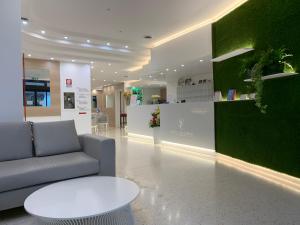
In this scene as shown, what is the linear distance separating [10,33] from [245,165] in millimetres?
4645

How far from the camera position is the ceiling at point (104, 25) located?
A: 4.89m

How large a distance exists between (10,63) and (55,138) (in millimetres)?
1280

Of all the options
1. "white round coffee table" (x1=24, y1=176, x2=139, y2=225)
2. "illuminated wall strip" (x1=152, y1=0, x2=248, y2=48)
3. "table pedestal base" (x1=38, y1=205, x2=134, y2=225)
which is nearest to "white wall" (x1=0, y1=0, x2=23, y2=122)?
"white round coffee table" (x1=24, y1=176, x2=139, y2=225)

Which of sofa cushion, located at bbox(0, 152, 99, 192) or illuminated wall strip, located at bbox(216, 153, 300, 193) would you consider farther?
illuminated wall strip, located at bbox(216, 153, 300, 193)

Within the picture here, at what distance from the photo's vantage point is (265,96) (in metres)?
4.03

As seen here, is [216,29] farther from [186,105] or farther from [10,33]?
[10,33]

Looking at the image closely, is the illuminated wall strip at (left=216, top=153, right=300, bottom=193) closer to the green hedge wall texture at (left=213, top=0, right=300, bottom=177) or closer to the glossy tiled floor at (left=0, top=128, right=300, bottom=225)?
the green hedge wall texture at (left=213, top=0, right=300, bottom=177)

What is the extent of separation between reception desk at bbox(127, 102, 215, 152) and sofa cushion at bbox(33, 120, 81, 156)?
329cm

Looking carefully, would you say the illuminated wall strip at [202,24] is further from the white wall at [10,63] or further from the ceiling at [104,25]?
the white wall at [10,63]

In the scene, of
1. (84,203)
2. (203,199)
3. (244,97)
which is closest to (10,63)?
(84,203)

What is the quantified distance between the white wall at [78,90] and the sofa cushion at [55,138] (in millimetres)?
5494

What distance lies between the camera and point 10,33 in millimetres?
3449

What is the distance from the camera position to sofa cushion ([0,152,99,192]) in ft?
8.15

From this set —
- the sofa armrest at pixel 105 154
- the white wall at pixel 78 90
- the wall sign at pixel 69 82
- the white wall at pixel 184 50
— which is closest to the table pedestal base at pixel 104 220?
the sofa armrest at pixel 105 154
